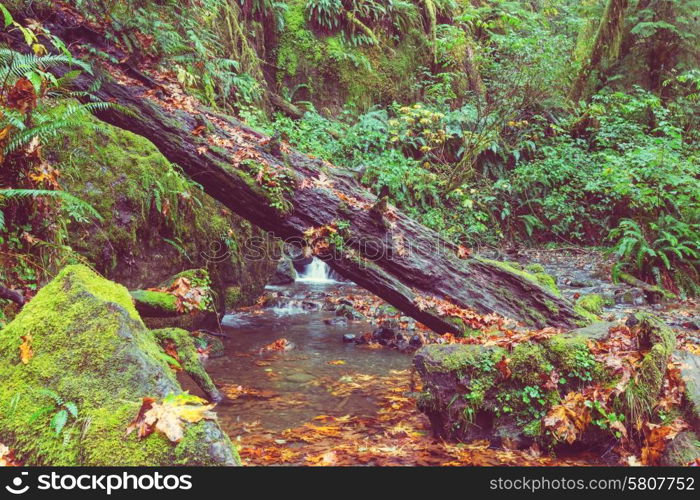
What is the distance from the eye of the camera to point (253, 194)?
566 cm

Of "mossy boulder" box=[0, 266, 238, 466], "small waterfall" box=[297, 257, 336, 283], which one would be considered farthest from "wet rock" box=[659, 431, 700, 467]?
"small waterfall" box=[297, 257, 336, 283]

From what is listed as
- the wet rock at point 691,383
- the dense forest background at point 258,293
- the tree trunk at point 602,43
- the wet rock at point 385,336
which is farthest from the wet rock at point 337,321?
the tree trunk at point 602,43

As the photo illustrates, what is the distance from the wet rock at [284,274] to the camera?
416 inches

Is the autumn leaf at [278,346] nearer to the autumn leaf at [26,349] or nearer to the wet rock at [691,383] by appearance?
the autumn leaf at [26,349]

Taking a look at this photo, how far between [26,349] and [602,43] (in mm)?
18503

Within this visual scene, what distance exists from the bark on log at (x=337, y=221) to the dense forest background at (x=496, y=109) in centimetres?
334

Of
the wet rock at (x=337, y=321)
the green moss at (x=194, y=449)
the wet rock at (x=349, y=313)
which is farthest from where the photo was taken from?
the wet rock at (x=349, y=313)

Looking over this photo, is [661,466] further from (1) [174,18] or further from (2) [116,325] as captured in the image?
(1) [174,18]

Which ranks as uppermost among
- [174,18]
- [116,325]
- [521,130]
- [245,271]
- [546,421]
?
[174,18]

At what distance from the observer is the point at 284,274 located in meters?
10.8

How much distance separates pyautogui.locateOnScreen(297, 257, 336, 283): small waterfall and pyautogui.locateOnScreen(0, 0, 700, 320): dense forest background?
2773mm

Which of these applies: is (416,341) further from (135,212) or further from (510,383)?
(135,212)
